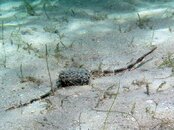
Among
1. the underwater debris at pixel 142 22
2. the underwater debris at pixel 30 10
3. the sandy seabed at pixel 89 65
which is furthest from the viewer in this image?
the underwater debris at pixel 30 10

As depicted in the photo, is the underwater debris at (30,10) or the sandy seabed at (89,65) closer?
the sandy seabed at (89,65)

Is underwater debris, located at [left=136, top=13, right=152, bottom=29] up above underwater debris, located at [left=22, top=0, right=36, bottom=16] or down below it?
above

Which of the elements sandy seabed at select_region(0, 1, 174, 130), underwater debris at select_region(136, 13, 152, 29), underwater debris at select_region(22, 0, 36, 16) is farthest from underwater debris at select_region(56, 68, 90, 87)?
underwater debris at select_region(22, 0, 36, 16)

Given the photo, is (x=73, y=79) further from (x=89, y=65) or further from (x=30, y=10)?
(x=30, y=10)

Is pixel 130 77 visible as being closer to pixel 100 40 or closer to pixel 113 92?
pixel 113 92

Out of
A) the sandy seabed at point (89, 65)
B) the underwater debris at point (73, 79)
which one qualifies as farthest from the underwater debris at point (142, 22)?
the underwater debris at point (73, 79)

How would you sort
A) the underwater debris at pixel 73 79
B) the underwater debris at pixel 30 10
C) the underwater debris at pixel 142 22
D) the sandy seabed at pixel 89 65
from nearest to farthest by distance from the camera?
the sandy seabed at pixel 89 65
the underwater debris at pixel 73 79
the underwater debris at pixel 142 22
the underwater debris at pixel 30 10

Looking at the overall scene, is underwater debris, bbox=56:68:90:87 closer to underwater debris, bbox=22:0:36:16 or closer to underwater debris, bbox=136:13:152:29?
underwater debris, bbox=136:13:152:29

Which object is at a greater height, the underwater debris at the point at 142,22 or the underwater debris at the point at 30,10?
the underwater debris at the point at 142,22

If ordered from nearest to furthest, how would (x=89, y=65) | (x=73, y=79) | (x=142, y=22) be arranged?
(x=73, y=79) → (x=89, y=65) → (x=142, y=22)

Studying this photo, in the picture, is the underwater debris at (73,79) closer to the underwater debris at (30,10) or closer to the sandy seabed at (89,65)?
the sandy seabed at (89,65)

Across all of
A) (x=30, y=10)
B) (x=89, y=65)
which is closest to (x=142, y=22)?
(x=89, y=65)

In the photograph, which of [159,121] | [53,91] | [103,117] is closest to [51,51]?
[53,91]
